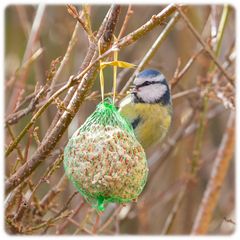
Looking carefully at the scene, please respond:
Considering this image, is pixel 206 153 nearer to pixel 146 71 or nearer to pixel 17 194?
pixel 146 71

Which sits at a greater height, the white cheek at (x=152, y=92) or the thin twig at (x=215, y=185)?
the white cheek at (x=152, y=92)

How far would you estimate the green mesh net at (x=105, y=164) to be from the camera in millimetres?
1902

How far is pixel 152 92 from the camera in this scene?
3.07 m

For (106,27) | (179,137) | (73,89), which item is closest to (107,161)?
(73,89)

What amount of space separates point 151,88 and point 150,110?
15cm

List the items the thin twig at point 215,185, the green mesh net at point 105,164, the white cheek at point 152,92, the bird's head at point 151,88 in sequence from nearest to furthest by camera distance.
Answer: the green mesh net at point 105,164 → the bird's head at point 151,88 → the white cheek at point 152,92 → the thin twig at point 215,185

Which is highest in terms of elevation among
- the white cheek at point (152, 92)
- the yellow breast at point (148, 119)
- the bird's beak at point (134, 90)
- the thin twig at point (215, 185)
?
the bird's beak at point (134, 90)

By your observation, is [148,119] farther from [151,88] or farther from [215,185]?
[215,185]

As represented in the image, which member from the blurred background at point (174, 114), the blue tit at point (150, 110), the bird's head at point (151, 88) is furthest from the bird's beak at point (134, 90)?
the blurred background at point (174, 114)

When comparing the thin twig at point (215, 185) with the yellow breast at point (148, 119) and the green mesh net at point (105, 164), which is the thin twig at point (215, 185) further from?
the green mesh net at point (105, 164)

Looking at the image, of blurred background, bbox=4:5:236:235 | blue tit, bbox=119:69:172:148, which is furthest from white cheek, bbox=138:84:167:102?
blurred background, bbox=4:5:236:235

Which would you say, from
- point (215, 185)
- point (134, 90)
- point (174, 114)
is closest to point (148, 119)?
point (134, 90)

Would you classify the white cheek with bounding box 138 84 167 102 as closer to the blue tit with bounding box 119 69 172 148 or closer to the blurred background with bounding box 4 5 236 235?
the blue tit with bounding box 119 69 172 148

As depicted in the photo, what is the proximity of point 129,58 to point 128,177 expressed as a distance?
2104mm
